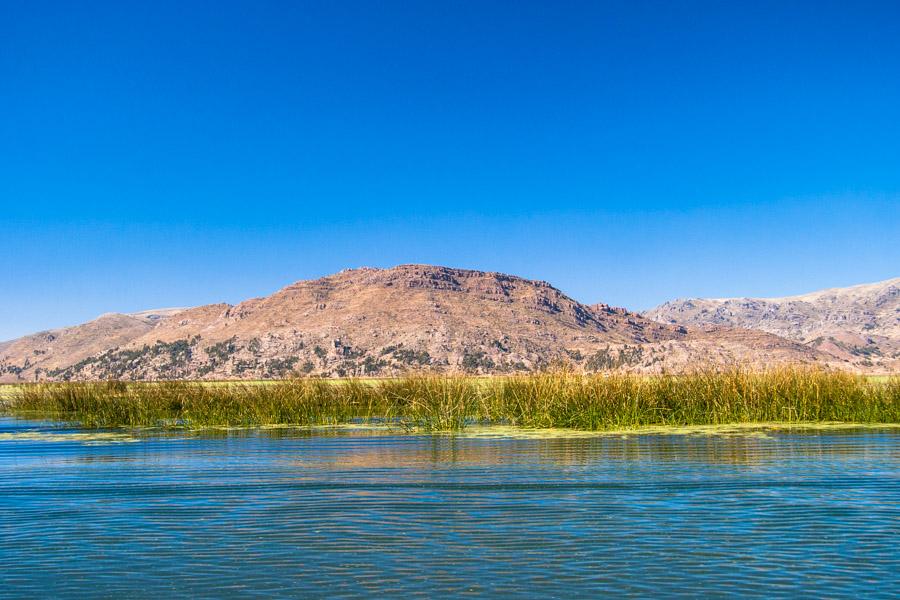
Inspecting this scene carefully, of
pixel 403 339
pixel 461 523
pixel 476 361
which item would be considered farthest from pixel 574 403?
pixel 403 339

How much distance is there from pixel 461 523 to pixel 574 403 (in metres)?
11.9

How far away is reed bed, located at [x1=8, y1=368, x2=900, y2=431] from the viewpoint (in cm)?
2030

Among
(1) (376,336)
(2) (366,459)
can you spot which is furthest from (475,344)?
(2) (366,459)

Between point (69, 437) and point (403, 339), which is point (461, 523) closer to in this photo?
point (69, 437)

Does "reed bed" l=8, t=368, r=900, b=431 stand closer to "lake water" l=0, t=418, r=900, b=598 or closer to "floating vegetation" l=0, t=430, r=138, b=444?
"floating vegetation" l=0, t=430, r=138, b=444

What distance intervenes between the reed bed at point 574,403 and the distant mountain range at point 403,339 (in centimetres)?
6498

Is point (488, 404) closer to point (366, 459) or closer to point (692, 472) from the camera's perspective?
point (366, 459)

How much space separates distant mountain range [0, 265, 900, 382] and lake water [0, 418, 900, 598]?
7512 cm

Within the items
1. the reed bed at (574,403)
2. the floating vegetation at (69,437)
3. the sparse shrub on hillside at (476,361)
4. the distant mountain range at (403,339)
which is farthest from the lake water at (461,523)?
the sparse shrub on hillside at (476,361)

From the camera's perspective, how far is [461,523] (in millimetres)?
8648

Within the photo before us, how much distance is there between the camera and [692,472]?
11.8 metres

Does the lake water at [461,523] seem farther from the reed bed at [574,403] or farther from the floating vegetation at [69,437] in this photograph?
the reed bed at [574,403]

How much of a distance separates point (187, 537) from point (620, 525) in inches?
166

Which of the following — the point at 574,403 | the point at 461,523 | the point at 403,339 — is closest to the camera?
the point at 461,523
